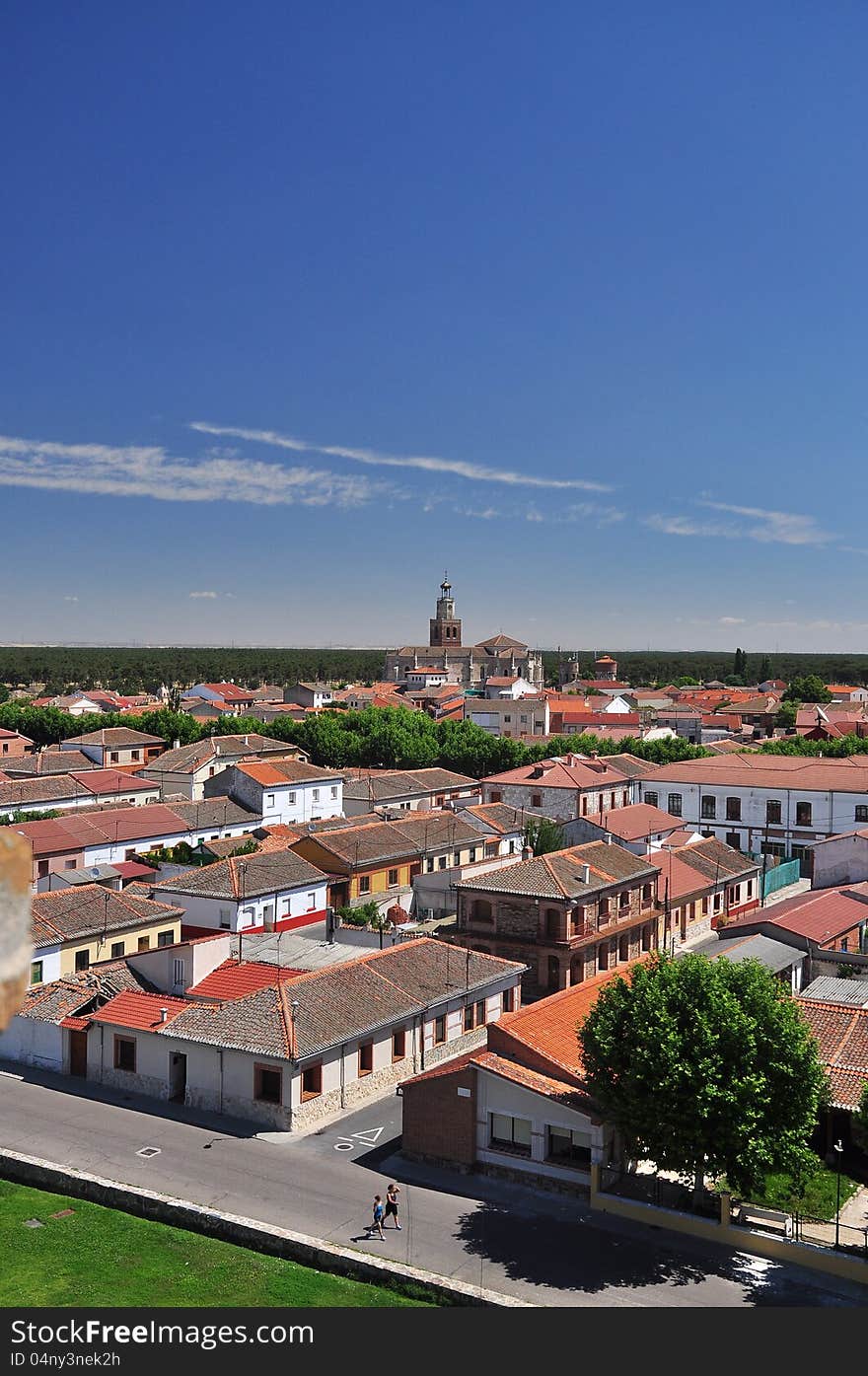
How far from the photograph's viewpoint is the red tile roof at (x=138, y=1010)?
28484 mm

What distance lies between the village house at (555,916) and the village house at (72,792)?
32.5 m

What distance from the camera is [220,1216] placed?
20.4m

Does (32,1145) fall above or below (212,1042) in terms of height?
below

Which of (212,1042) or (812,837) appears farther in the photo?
(812,837)

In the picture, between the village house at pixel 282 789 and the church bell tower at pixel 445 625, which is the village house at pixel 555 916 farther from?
the church bell tower at pixel 445 625

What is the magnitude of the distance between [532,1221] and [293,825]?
38.3m

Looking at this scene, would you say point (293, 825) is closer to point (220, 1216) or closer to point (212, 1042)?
point (212, 1042)

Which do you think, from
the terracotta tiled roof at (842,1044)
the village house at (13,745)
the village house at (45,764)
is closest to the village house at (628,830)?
the terracotta tiled roof at (842,1044)

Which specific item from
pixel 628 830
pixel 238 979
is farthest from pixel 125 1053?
pixel 628 830

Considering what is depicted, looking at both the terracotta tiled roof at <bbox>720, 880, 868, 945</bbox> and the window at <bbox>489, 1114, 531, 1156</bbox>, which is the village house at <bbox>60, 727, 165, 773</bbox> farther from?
the window at <bbox>489, 1114, 531, 1156</bbox>

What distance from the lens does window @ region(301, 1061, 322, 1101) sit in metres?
26.1

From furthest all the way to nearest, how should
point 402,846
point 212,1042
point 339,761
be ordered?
point 339,761 < point 402,846 < point 212,1042

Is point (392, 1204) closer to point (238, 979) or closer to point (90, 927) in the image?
point (238, 979)

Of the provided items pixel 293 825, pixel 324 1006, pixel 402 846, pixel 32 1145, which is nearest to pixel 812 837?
pixel 402 846
